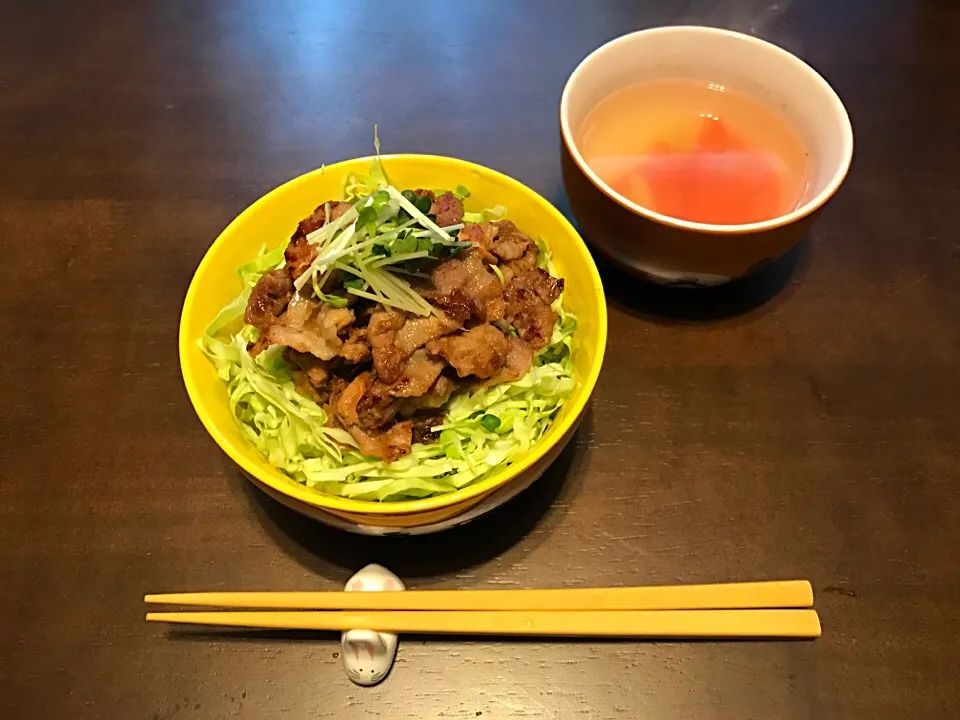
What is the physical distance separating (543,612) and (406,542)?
0.30 meters

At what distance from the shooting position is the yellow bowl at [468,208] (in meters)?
1.27

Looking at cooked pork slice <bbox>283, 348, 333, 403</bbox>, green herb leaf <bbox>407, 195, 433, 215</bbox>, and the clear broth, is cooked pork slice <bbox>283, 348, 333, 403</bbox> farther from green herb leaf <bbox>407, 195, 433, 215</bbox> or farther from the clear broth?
the clear broth

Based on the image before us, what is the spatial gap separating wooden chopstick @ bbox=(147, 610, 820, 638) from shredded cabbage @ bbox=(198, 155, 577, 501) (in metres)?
0.22

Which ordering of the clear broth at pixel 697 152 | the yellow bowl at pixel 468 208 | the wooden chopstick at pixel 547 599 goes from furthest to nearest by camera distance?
the clear broth at pixel 697 152 < the wooden chopstick at pixel 547 599 < the yellow bowl at pixel 468 208

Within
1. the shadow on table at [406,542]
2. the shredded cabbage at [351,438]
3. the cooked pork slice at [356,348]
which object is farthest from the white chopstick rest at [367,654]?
the cooked pork slice at [356,348]

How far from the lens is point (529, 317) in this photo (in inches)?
58.6

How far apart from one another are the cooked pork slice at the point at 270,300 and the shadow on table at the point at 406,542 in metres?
0.38

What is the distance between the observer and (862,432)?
5.54 feet

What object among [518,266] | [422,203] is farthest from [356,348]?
[518,266]

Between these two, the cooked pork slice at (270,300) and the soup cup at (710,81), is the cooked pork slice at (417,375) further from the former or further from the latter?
the soup cup at (710,81)

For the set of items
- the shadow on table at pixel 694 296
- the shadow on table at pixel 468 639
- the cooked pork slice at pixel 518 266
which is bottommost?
the shadow on table at pixel 468 639

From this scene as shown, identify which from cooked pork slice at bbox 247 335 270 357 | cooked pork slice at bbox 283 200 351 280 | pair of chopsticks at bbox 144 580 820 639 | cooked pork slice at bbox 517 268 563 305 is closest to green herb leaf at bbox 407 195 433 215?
cooked pork slice at bbox 283 200 351 280

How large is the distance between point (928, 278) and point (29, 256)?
220cm

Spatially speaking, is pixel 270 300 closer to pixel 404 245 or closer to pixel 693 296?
pixel 404 245
